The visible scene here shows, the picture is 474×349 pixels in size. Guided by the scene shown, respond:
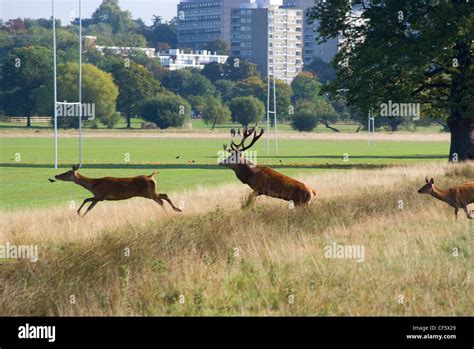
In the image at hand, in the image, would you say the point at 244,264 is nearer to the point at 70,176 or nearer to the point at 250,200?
the point at 250,200

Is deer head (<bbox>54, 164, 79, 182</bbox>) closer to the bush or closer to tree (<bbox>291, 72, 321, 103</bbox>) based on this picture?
the bush

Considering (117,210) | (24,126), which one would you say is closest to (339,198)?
(117,210)

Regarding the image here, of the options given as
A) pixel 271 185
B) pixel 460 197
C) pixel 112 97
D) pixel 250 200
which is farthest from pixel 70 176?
pixel 112 97

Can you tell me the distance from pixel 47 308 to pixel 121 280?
1321 millimetres

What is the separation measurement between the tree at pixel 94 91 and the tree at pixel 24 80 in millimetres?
2525

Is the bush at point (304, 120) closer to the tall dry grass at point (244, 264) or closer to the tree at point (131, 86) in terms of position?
the tree at point (131, 86)

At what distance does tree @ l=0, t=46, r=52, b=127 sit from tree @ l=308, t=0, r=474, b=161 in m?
86.0

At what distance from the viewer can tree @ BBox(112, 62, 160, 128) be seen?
146000 mm

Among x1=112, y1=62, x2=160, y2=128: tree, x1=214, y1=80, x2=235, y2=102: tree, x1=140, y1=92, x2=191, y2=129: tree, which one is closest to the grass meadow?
x1=140, y1=92, x2=191, y2=129: tree

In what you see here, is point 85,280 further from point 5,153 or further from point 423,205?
point 5,153

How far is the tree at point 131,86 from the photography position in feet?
479

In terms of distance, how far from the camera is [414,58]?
148 feet

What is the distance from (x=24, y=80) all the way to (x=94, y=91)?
980cm

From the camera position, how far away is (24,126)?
12912 centimetres
